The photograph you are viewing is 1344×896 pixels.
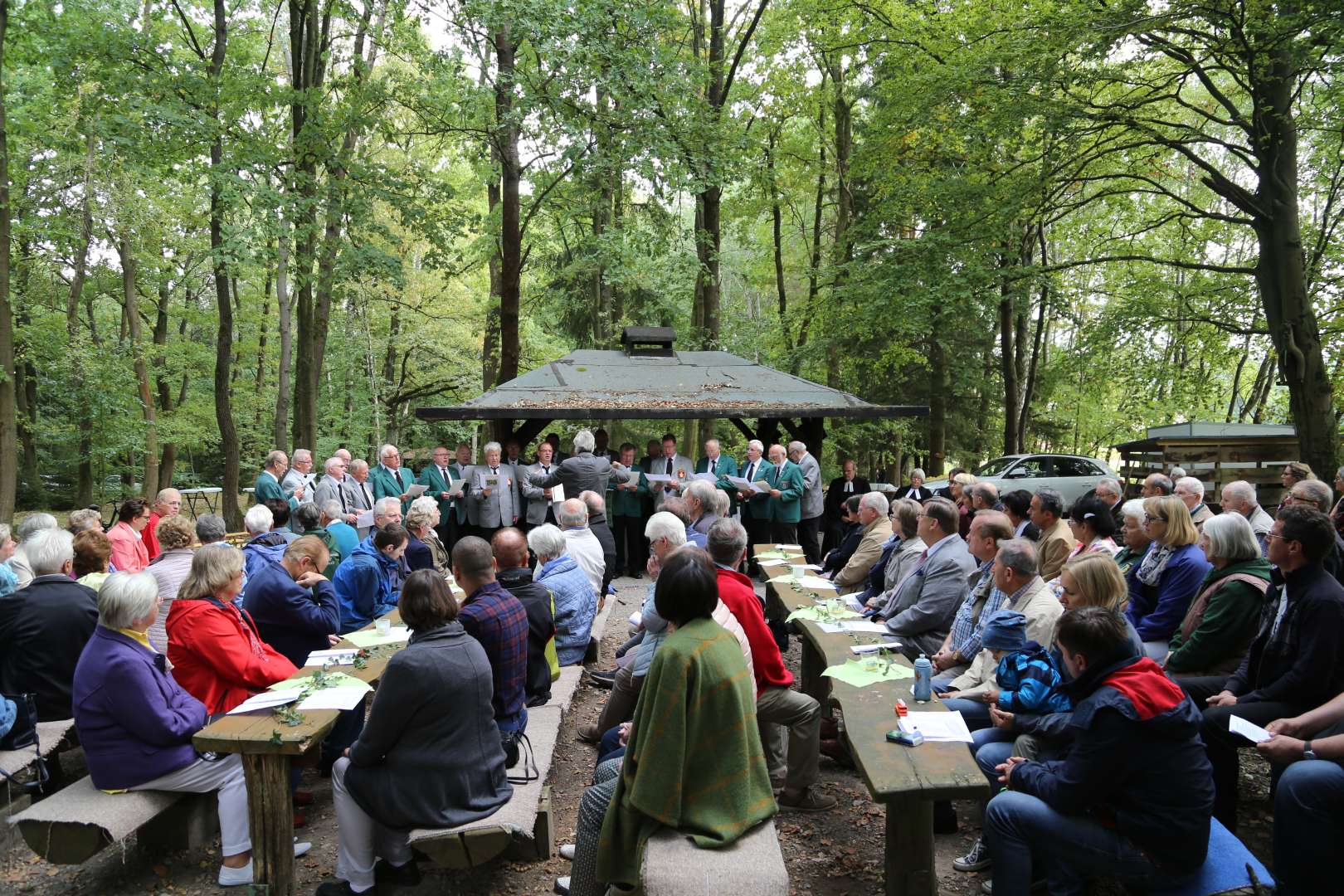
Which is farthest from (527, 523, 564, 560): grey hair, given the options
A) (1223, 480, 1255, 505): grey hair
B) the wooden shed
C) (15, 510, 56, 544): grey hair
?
the wooden shed

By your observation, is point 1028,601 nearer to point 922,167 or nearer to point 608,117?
point 608,117

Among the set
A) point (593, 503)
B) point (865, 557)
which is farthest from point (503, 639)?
point (593, 503)

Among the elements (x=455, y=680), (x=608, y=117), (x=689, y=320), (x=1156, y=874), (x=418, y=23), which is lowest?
(x=1156, y=874)

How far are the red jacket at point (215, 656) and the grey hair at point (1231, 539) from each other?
4.77 metres

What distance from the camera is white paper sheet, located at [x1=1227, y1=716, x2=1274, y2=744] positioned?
329 centimetres

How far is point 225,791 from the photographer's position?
A: 12.0ft

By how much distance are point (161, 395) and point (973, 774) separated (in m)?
27.1

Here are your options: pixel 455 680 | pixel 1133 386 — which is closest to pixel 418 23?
pixel 455 680

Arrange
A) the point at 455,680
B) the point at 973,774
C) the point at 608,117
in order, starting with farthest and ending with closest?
the point at 608,117, the point at 455,680, the point at 973,774

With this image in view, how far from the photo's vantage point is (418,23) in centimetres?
1284

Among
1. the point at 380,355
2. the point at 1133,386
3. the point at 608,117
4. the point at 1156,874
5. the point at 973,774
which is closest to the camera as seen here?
the point at 1156,874

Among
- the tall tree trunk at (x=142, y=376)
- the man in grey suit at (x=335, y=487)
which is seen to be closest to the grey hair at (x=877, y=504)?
the man in grey suit at (x=335, y=487)

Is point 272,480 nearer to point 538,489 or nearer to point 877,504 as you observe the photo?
point 538,489

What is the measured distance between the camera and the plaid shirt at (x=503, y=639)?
3861mm
